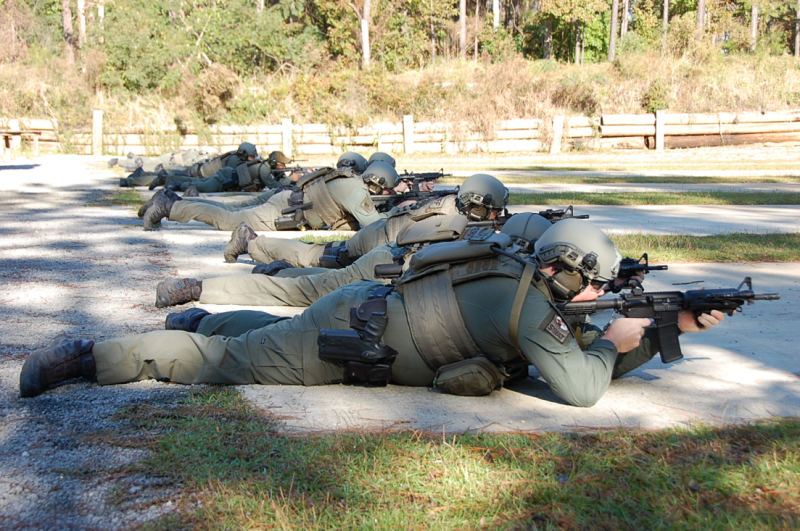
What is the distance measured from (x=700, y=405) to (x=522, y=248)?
4.51ft

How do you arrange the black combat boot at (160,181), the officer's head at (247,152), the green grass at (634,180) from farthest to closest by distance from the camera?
the green grass at (634,180) < the black combat boot at (160,181) < the officer's head at (247,152)

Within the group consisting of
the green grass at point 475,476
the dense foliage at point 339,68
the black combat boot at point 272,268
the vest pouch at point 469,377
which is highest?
the dense foliage at point 339,68

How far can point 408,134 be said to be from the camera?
24.3 meters

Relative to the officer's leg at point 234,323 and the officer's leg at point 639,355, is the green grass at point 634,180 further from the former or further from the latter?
the officer's leg at point 639,355

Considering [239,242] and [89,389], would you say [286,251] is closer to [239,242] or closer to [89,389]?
[239,242]

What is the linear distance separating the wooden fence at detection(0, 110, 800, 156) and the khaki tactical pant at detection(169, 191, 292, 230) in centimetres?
1510

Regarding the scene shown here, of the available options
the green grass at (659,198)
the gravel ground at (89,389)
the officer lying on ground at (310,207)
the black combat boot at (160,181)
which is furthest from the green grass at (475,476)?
the black combat boot at (160,181)

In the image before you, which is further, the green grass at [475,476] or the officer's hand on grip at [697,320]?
the officer's hand on grip at [697,320]

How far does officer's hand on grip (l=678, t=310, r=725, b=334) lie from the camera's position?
381 cm

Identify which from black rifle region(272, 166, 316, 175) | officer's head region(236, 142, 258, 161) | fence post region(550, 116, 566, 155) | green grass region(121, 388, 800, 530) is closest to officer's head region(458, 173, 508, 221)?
green grass region(121, 388, 800, 530)

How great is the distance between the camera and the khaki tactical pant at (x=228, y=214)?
969 centimetres

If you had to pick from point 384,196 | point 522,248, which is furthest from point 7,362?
point 384,196

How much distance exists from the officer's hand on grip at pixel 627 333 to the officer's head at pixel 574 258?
0.33 meters

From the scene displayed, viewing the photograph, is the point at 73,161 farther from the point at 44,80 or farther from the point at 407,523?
the point at 407,523
